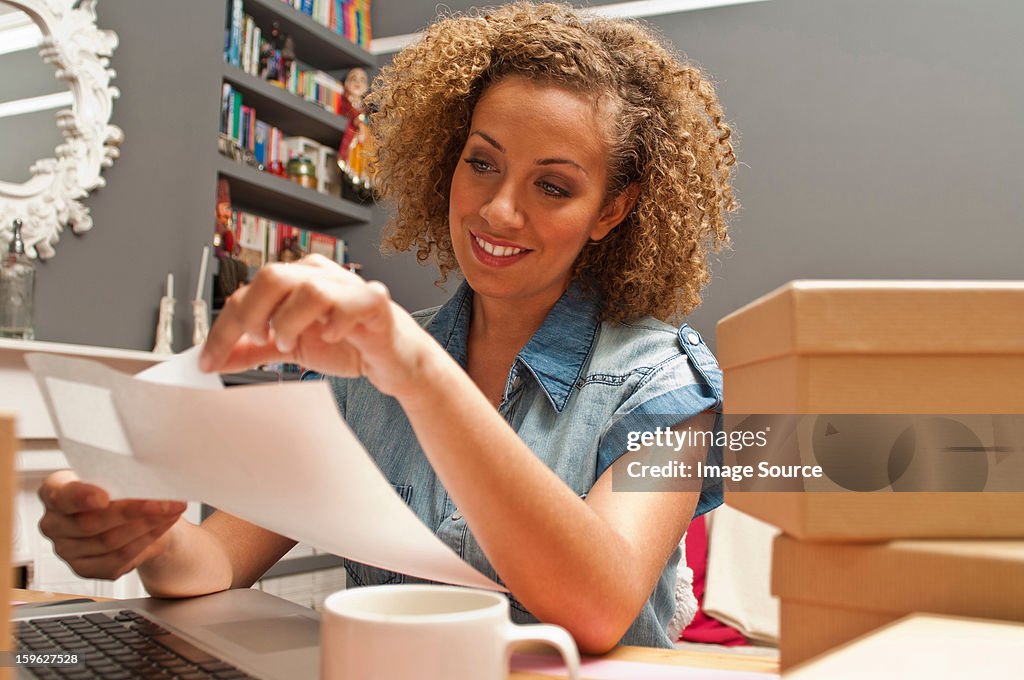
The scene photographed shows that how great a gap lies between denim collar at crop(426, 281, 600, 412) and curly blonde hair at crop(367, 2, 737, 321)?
46 millimetres

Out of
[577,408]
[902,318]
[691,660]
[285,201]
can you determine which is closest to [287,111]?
[285,201]

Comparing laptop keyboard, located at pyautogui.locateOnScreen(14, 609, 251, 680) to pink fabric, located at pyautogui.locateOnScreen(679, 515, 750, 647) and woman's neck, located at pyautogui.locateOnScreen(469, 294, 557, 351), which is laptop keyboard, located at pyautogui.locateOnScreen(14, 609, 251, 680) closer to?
woman's neck, located at pyautogui.locateOnScreen(469, 294, 557, 351)

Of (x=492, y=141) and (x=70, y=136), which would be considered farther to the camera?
(x=70, y=136)

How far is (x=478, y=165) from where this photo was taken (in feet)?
3.75

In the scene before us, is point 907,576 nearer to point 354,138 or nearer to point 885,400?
point 885,400

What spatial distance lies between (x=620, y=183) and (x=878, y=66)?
2.42m

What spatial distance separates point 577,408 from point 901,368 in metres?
0.56

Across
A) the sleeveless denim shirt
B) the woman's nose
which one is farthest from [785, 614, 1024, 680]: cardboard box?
the woman's nose

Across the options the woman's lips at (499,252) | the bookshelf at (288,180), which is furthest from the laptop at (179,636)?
the bookshelf at (288,180)

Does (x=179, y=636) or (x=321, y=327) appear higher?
(x=321, y=327)

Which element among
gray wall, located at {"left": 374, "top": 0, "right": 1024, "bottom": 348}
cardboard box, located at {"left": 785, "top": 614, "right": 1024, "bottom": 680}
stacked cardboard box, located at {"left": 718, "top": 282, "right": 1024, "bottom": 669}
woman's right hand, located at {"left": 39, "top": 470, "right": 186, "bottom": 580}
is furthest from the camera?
gray wall, located at {"left": 374, "top": 0, "right": 1024, "bottom": 348}

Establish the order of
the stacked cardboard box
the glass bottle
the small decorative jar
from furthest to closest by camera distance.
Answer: the small decorative jar
the glass bottle
the stacked cardboard box

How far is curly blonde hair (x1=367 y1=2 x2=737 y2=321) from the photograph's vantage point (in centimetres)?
115

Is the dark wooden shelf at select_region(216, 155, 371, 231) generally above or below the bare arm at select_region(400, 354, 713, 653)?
above
